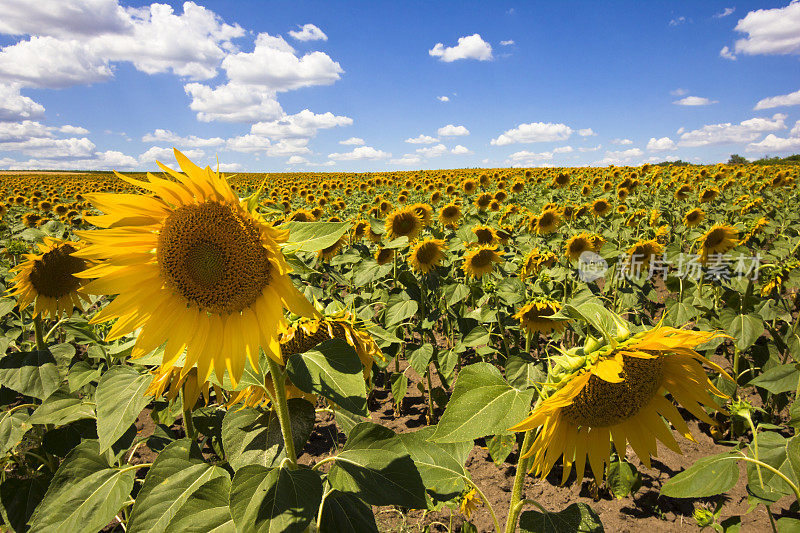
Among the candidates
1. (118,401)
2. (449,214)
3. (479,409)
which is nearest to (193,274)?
(118,401)

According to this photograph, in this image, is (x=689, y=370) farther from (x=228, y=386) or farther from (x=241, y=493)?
(x=228, y=386)

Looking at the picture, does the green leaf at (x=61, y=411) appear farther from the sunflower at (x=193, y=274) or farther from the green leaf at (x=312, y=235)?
the green leaf at (x=312, y=235)

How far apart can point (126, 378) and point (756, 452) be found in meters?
2.78

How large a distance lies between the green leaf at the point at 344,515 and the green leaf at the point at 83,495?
719mm

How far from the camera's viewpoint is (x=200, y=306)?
1.14m

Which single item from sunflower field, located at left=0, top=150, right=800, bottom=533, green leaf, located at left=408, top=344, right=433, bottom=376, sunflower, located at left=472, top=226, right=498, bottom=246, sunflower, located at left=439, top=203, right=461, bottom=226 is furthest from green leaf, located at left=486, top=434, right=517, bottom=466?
sunflower, located at left=439, top=203, right=461, bottom=226

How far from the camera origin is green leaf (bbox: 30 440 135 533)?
54.5 inches

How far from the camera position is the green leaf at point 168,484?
1263 millimetres

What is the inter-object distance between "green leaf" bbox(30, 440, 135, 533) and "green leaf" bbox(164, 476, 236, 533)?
410mm

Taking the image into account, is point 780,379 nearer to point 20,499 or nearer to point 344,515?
point 344,515

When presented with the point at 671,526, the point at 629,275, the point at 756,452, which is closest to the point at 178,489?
the point at 756,452

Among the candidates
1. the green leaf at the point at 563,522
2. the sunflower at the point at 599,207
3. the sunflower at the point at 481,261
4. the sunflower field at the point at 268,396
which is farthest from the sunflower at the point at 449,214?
the green leaf at the point at 563,522

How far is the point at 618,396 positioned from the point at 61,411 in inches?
94.3

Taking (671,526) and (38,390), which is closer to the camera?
(38,390)
